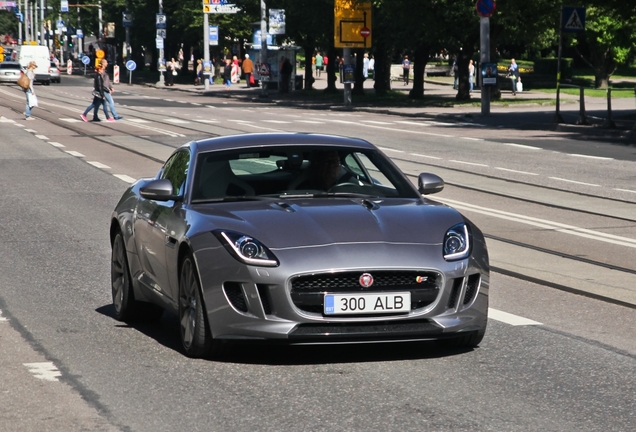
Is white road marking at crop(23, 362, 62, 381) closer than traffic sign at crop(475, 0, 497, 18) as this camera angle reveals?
Yes

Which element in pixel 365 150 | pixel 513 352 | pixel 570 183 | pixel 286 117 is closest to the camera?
pixel 513 352

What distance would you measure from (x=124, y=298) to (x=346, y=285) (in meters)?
2.20

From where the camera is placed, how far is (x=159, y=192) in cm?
760

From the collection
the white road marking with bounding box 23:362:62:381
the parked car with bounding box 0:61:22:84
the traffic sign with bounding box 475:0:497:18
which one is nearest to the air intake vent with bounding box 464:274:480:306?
the white road marking with bounding box 23:362:62:381

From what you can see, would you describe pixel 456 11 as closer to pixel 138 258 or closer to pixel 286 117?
pixel 286 117

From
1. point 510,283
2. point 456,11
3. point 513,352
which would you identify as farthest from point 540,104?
point 513,352

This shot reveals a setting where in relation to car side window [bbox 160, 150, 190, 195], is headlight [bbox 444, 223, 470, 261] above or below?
below

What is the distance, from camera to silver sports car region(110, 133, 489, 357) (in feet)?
21.8

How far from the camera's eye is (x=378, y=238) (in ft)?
22.3

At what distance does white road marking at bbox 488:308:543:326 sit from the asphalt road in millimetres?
13

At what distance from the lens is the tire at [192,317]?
6895 mm

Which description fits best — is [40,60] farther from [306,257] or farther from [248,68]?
[306,257]

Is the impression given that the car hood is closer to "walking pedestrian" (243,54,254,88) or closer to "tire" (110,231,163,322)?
"tire" (110,231,163,322)

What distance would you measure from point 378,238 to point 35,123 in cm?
3080
